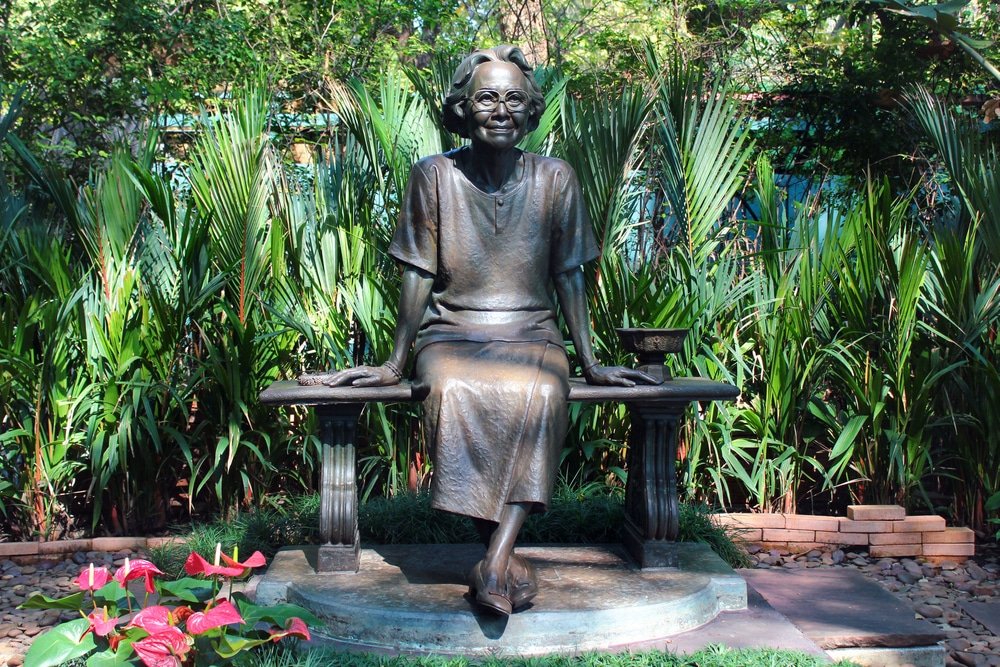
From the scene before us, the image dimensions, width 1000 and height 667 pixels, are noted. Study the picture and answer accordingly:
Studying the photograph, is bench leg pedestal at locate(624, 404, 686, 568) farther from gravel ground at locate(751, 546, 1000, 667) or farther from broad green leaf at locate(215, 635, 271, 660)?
broad green leaf at locate(215, 635, 271, 660)

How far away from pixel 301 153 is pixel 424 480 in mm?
5960

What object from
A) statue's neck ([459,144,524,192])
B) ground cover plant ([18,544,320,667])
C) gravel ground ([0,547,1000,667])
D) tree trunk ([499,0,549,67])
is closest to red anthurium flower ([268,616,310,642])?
ground cover plant ([18,544,320,667])

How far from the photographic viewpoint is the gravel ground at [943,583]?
3.98 m

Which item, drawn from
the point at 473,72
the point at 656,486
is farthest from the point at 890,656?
the point at 473,72

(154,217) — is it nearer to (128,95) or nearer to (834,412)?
(128,95)

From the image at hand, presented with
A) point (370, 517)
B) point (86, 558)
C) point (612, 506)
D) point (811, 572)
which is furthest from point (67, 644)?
point (811, 572)

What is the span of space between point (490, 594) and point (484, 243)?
131 centimetres

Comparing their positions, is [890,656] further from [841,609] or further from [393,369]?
[393,369]

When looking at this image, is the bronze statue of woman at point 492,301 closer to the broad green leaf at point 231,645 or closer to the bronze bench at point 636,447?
the bronze bench at point 636,447

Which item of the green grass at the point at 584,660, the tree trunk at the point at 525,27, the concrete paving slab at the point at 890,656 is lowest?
the concrete paving slab at the point at 890,656

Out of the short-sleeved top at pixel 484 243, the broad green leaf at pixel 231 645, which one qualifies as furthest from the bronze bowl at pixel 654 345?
the broad green leaf at pixel 231 645

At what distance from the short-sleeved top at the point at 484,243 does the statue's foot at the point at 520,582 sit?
0.81 meters

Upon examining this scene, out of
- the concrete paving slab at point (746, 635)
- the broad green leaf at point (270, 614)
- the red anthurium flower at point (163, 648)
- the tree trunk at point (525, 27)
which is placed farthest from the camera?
the tree trunk at point (525, 27)

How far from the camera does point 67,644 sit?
278 centimetres
